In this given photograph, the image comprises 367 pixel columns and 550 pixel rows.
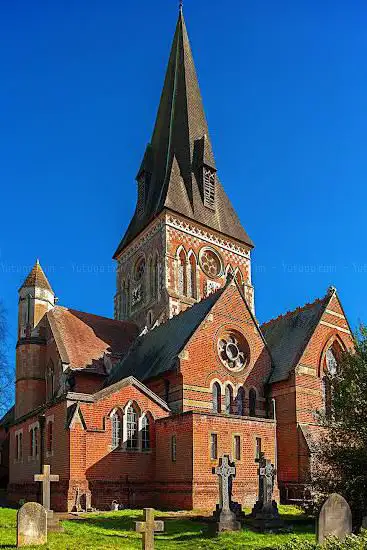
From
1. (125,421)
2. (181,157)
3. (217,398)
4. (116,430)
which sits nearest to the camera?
(116,430)

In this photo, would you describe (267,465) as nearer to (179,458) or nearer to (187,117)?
(179,458)

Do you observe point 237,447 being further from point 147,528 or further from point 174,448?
point 147,528

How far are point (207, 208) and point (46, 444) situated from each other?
86.5ft

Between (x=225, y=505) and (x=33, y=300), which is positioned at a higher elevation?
(x=33, y=300)

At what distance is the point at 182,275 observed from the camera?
147 feet

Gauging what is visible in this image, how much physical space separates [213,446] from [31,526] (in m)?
12.1

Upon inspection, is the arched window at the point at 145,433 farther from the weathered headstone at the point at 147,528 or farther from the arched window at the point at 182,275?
the arched window at the point at 182,275

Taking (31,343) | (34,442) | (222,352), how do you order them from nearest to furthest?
1. (34,442)
2. (222,352)
3. (31,343)

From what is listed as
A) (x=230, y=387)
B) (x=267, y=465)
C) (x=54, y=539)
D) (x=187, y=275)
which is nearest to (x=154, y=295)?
(x=187, y=275)

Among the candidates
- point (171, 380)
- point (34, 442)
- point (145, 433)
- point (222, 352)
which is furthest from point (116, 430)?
point (222, 352)

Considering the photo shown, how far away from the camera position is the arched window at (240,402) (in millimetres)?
29620

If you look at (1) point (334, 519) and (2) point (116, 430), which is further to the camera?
(2) point (116, 430)

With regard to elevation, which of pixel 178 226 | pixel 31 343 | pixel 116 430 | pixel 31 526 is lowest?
pixel 31 526

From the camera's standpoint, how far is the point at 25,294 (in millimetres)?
40250
